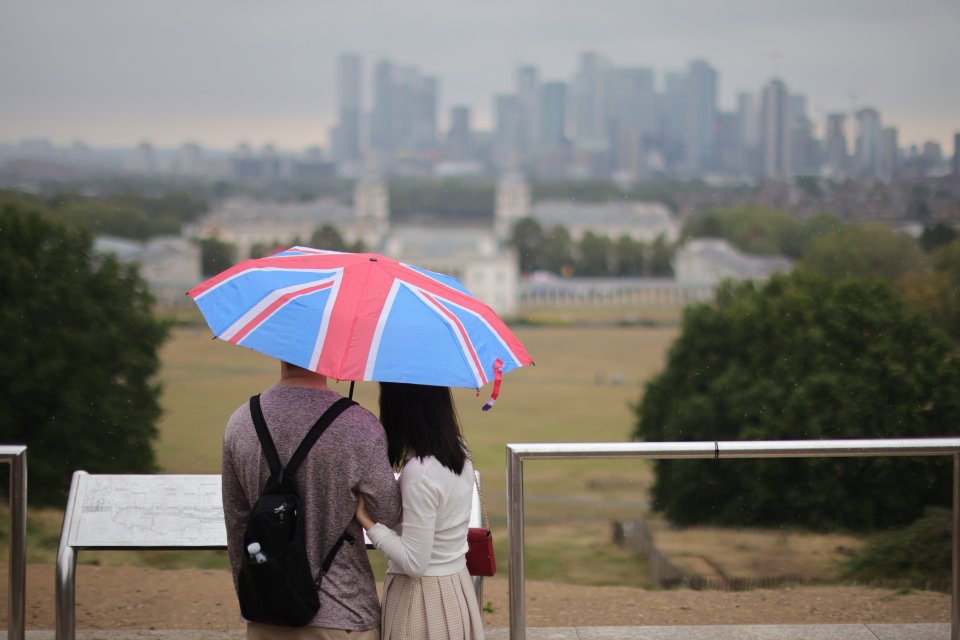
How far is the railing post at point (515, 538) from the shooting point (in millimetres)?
2832

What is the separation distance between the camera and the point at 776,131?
166 feet

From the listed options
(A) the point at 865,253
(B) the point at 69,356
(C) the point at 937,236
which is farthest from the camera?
(A) the point at 865,253

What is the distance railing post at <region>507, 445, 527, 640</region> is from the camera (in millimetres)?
2832

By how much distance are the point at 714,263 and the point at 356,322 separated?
56157 millimetres

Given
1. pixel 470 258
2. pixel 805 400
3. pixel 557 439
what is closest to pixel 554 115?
pixel 470 258

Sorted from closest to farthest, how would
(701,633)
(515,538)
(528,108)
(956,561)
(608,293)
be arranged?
1. (515,538)
2. (956,561)
3. (701,633)
4. (608,293)
5. (528,108)

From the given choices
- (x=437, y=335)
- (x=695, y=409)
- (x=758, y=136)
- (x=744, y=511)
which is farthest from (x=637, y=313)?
(x=437, y=335)

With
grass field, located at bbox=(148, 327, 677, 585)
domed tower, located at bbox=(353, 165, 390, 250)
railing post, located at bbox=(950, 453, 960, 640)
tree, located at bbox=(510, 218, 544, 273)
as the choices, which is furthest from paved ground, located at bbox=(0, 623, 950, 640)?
tree, located at bbox=(510, 218, 544, 273)

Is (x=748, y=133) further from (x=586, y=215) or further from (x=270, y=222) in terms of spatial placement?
(x=270, y=222)

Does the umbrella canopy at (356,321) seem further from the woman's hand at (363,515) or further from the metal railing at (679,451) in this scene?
the metal railing at (679,451)

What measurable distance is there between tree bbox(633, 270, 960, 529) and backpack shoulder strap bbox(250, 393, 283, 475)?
12380mm

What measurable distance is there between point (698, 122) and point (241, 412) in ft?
196

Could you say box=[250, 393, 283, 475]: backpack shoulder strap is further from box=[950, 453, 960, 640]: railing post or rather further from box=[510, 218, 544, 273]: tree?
box=[510, 218, 544, 273]: tree

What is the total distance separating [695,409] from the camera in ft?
70.9
